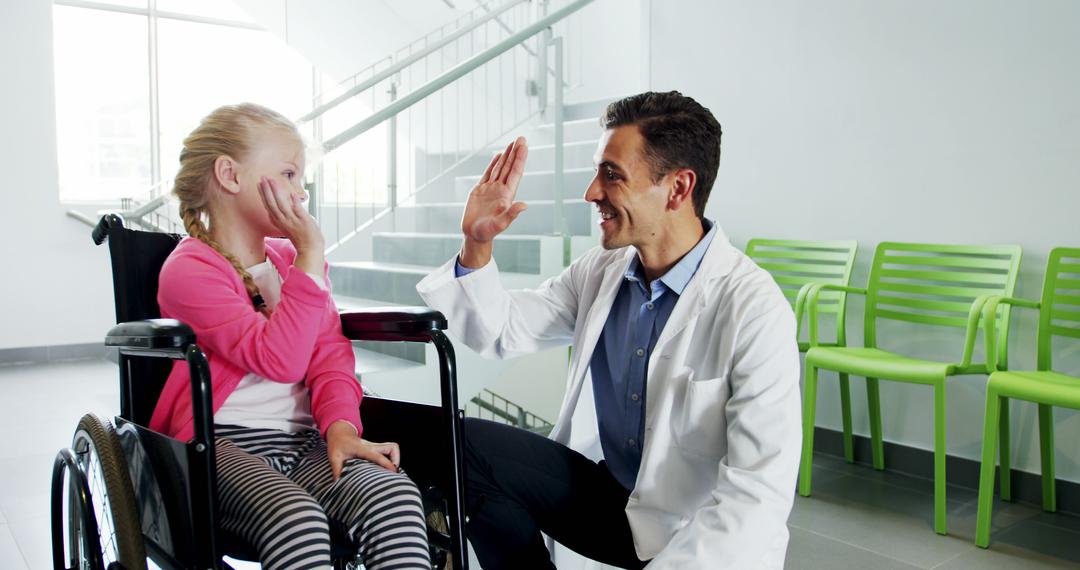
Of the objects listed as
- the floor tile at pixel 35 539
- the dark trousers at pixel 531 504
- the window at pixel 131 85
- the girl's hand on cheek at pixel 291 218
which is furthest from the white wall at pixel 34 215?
the dark trousers at pixel 531 504

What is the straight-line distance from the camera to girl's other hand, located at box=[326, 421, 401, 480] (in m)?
1.17

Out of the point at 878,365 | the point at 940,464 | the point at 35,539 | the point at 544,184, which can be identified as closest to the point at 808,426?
the point at 878,365

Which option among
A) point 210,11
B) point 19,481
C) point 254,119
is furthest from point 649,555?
point 210,11

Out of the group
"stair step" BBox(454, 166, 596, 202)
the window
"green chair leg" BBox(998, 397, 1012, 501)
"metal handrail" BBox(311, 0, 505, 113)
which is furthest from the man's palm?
the window

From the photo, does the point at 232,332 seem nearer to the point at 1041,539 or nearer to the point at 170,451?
the point at 170,451

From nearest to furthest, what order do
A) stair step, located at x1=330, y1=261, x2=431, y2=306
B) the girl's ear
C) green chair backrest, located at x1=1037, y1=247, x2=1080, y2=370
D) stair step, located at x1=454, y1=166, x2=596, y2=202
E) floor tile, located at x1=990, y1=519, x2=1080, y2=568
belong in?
1. the girl's ear
2. floor tile, located at x1=990, y1=519, x2=1080, y2=568
3. green chair backrest, located at x1=1037, y1=247, x2=1080, y2=370
4. stair step, located at x1=330, y1=261, x2=431, y2=306
5. stair step, located at x1=454, y1=166, x2=596, y2=202

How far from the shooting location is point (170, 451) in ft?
3.36

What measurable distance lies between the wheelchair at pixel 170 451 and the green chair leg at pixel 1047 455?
1.89 m

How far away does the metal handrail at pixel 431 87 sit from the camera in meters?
2.61

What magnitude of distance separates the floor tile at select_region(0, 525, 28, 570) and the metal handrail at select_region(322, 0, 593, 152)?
1.25 meters

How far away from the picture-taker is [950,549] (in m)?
2.14

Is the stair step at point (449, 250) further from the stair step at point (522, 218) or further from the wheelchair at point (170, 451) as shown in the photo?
the wheelchair at point (170, 451)

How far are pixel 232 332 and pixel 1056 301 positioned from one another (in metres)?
2.23

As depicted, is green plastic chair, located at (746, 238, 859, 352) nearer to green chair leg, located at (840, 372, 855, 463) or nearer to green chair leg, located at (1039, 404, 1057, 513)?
green chair leg, located at (840, 372, 855, 463)
